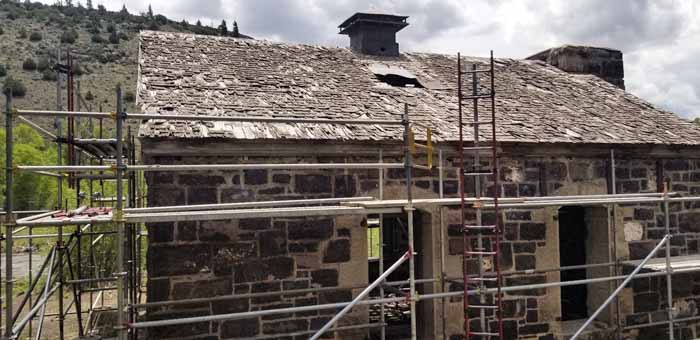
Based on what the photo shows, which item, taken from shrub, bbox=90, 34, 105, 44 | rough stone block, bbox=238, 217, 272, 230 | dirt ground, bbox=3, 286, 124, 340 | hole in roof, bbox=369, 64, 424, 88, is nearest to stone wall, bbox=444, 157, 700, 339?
rough stone block, bbox=238, 217, 272, 230

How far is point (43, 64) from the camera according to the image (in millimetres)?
40844

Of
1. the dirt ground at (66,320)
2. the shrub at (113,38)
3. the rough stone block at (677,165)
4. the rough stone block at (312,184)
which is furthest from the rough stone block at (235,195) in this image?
the shrub at (113,38)

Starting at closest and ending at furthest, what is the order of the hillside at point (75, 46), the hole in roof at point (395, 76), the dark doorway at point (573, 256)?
the dark doorway at point (573, 256) < the hole in roof at point (395, 76) < the hillside at point (75, 46)

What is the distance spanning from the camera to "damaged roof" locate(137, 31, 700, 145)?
6980mm

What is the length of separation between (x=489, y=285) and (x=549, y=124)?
288 cm

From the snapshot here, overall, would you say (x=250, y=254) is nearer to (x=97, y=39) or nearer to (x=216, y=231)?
(x=216, y=231)

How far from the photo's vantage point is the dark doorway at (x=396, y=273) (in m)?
7.87

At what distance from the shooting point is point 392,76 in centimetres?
995

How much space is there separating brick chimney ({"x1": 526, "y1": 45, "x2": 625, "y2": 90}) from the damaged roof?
0.84 meters

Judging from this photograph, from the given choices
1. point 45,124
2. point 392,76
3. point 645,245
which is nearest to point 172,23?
point 45,124

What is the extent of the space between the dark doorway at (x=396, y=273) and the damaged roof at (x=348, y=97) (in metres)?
1.86

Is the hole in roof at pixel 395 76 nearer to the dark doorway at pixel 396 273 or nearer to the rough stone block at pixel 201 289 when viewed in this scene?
the dark doorway at pixel 396 273

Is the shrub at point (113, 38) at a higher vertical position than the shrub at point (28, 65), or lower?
higher

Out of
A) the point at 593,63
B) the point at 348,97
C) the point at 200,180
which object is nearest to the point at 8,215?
the point at 200,180
